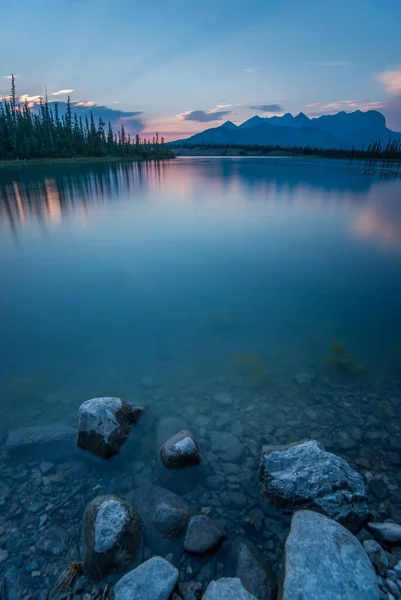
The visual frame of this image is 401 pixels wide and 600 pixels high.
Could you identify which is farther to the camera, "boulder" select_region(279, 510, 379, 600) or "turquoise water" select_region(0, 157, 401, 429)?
"turquoise water" select_region(0, 157, 401, 429)

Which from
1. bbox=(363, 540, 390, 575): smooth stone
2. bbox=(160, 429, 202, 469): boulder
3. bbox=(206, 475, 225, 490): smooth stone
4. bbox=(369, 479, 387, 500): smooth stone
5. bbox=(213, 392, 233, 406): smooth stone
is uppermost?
bbox=(363, 540, 390, 575): smooth stone

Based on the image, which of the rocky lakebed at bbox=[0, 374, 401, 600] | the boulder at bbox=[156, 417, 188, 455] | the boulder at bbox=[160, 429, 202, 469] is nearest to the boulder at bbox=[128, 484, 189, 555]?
the rocky lakebed at bbox=[0, 374, 401, 600]

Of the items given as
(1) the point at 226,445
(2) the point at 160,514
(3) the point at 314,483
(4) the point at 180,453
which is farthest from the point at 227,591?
(1) the point at 226,445

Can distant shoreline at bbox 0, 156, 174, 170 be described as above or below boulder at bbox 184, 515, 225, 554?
above

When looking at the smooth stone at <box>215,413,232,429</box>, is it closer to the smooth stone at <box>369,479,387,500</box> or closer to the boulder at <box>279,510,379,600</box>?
the boulder at <box>279,510,379,600</box>

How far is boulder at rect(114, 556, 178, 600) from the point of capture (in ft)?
11.4

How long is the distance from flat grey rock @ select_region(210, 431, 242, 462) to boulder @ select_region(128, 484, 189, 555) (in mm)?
1153

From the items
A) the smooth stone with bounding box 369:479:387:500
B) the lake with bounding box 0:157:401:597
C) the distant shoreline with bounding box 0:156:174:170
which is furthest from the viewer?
the distant shoreline with bounding box 0:156:174:170

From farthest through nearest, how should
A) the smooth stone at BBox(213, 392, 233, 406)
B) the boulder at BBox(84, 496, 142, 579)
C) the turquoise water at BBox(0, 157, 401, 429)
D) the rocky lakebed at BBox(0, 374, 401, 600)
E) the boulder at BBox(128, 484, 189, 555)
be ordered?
the turquoise water at BBox(0, 157, 401, 429), the smooth stone at BBox(213, 392, 233, 406), the boulder at BBox(128, 484, 189, 555), the boulder at BBox(84, 496, 142, 579), the rocky lakebed at BBox(0, 374, 401, 600)

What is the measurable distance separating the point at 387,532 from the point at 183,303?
8.93 meters

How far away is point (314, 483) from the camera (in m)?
4.72

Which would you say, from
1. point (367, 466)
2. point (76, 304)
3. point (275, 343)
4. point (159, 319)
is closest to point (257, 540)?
point (367, 466)

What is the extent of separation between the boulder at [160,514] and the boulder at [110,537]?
0.20m

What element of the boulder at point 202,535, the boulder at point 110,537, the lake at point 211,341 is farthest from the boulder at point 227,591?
the boulder at point 110,537
